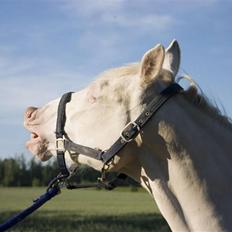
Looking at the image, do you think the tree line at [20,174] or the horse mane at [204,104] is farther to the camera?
the tree line at [20,174]

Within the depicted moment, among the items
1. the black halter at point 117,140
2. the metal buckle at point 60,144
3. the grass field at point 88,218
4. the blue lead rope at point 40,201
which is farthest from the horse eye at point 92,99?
the grass field at point 88,218

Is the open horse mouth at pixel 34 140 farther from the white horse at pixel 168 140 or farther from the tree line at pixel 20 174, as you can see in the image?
the tree line at pixel 20 174

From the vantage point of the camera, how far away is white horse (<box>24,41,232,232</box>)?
3654 millimetres

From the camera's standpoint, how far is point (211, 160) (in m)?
3.71

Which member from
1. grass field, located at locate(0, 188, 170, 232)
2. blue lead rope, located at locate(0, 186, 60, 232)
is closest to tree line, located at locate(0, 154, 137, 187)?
grass field, located at locate(0, 188, 170, 232)

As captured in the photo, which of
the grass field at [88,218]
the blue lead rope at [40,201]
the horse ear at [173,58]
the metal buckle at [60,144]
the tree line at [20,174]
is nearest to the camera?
the horse ear at [173,58]

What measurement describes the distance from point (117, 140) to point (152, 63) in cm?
52

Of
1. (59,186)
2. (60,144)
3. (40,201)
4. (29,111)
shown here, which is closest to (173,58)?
(60,144)

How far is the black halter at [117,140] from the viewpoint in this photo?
12.2ft

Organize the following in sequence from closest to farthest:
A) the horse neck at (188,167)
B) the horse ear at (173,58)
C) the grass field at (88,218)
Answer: the horse neck at (188,167) → the horse ear at (173,58) → the grass field at (88,218)

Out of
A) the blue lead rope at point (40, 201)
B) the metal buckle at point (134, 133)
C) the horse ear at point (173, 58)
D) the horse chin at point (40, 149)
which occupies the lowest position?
the blue lead rope at point (40, 201)

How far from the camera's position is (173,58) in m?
3.93

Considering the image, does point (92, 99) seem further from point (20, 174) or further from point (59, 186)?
point (20, 174)

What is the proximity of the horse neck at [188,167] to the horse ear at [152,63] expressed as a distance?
0.21 m
